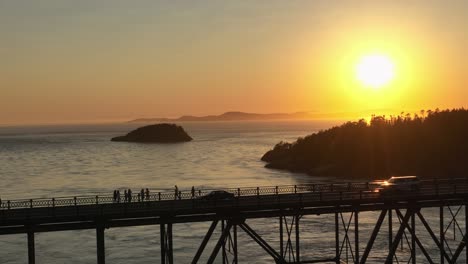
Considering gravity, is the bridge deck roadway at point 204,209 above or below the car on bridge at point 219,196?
below

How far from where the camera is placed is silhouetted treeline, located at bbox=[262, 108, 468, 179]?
142 m

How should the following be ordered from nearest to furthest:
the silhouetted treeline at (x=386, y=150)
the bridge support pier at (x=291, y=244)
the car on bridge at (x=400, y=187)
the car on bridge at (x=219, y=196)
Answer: the bridge support pier at (x=291, y=244) < the car on bridge at (x=219, y=196) < the car on bridge at (x=400, y=187) < the silhouetted treeline at (x=386, y=150)

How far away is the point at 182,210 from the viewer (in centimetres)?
4016

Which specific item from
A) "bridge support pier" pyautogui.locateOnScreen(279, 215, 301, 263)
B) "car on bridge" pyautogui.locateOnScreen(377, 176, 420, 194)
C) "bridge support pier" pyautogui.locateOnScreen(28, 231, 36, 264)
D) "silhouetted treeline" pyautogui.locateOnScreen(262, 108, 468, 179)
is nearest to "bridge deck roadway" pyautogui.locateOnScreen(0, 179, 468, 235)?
"bridge support pier" pyautogui.locateOnScreen(28, 231, 36, 264)

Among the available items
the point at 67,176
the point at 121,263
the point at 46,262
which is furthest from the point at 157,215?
the point at 67,176

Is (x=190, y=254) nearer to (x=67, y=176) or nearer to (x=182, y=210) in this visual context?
(x=182, y=210)

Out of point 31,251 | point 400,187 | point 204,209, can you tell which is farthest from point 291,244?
point 31,251

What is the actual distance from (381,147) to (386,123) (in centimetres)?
3275

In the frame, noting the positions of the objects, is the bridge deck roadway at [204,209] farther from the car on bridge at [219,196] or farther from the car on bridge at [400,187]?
the car on bridge at [400,187]

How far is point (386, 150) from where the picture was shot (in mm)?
157125

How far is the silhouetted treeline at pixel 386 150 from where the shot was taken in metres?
142

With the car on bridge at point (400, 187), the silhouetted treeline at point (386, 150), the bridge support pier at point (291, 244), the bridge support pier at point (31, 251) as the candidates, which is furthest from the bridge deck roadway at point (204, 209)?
the silhouetted treeline at point (386, 150)

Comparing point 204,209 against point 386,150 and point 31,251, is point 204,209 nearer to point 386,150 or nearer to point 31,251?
point 31,251

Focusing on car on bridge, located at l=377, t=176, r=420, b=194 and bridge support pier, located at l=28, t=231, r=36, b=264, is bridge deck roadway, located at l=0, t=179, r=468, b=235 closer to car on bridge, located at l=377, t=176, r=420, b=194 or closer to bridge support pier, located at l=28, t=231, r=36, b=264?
bridge support pier, located at l=28, t=231, r=36, b=264
